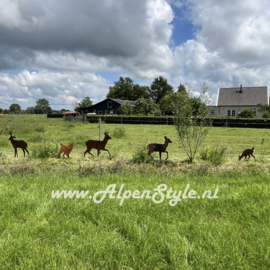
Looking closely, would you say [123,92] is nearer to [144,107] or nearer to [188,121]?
[144,107]

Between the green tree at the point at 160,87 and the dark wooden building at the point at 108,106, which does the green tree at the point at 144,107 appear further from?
the green tree at the point at 160,87

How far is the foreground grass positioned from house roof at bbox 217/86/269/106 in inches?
1891

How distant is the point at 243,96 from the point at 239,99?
114cm

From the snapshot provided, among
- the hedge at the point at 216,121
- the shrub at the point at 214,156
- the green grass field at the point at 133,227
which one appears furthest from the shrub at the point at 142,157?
the hedge at the point at 216,121

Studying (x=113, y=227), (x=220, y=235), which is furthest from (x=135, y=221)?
(x=220, y=235)

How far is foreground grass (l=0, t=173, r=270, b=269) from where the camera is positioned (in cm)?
233

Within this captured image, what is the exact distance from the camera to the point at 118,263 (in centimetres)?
230

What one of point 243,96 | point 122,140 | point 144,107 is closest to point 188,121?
point 122,140

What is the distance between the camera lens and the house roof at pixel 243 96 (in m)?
46.0

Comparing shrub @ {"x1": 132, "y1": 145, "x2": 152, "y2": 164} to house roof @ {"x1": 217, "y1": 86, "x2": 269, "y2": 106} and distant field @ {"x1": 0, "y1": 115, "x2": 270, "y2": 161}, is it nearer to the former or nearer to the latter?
distant field @ {"x1": 0, "y1": 115, "x2": 270, "y2": 161}

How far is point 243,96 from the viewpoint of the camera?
47.6 meters

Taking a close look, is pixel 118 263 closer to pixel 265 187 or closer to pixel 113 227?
pixel 113 227

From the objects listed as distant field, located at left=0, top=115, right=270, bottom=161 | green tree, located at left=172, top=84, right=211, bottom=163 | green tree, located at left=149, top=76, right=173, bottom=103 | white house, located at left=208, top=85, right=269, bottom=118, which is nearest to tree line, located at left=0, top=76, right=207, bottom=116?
green tree, located at left=149, top=76, right=173, bottom=103

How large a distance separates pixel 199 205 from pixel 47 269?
2460mm
